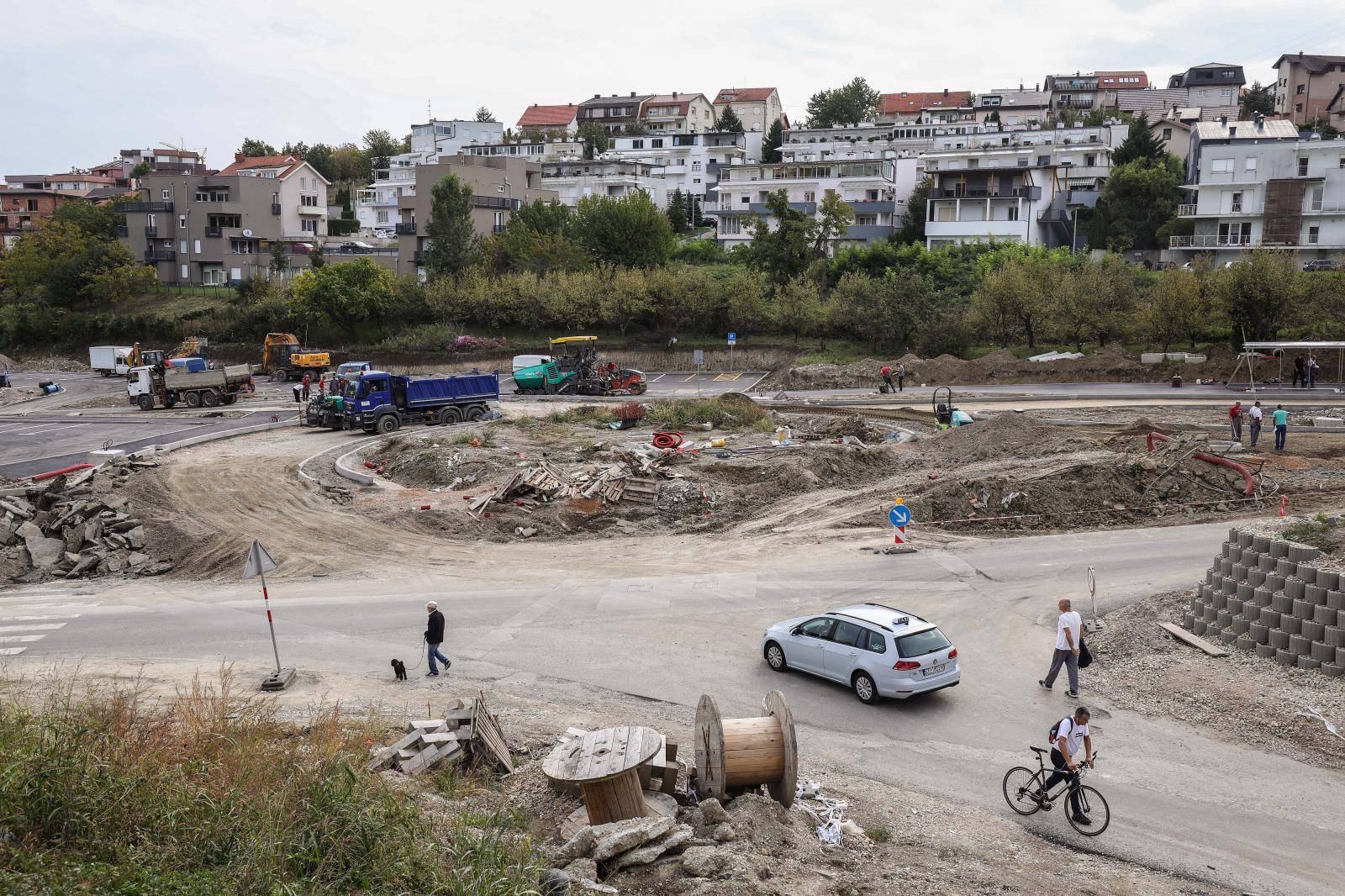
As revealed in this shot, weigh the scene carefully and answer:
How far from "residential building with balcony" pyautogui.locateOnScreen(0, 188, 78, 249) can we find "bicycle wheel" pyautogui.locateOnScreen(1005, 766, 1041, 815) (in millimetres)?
138370

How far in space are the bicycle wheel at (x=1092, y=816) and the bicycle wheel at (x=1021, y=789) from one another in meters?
0.46

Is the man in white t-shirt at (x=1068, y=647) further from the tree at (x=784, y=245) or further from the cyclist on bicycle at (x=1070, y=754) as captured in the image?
the tree at (x=784, y=245)

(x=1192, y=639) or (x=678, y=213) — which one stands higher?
(x=678, y=213)

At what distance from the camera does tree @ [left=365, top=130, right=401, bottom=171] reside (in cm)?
13638

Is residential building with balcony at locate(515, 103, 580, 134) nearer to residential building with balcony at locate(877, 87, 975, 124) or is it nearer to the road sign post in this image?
residential building with balcony at locate(877, 87, 975, 124)

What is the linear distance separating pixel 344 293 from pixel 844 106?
96.0 metres

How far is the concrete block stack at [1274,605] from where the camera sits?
1459 centimetres

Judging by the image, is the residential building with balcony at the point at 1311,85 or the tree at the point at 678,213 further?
the residential building with balcony at the point at 1311,85

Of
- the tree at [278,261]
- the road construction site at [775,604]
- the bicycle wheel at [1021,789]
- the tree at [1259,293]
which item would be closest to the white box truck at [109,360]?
the tree at [278,261]

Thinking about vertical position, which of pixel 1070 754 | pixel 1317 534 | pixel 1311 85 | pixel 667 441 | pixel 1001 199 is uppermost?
pixel 1311 85

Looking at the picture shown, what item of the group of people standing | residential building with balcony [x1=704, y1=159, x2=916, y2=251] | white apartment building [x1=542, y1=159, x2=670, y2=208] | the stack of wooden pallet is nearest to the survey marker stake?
the stack of wooden pallet

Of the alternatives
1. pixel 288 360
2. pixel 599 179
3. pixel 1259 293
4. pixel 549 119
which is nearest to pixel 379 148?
pixel 549 119

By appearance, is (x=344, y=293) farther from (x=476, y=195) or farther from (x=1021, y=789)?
(x=1021, y=789)

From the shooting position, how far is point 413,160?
405 feet
